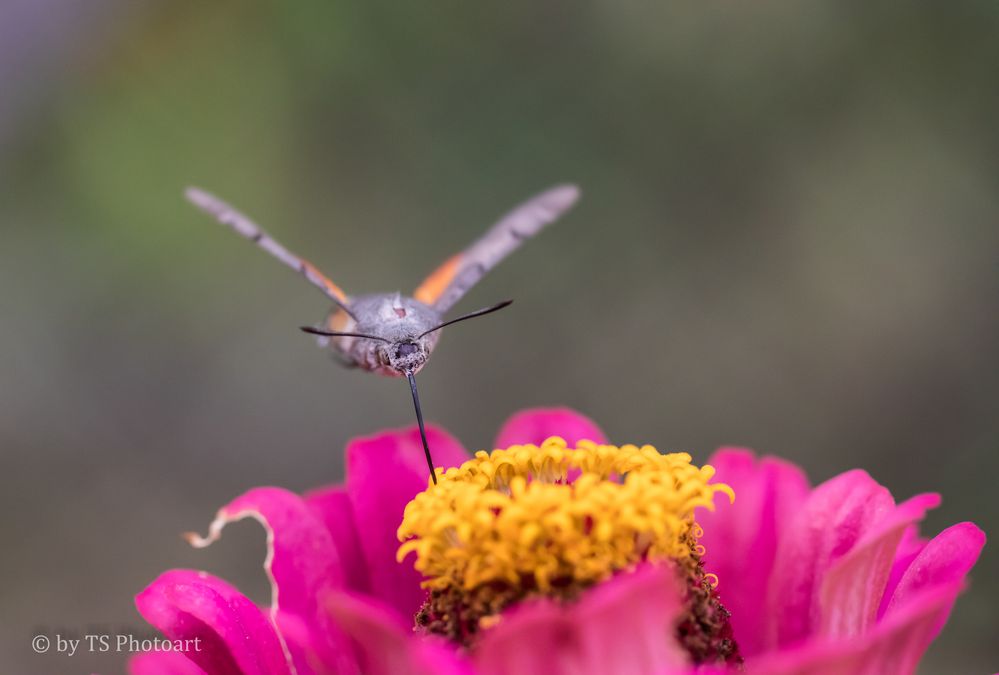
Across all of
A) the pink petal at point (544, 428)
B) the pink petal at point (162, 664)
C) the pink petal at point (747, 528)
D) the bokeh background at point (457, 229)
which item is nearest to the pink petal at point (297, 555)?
the pink petal at point (162, 664)

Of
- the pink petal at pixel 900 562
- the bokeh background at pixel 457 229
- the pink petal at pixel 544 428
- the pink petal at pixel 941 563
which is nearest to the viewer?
the pink petal at pixel 941 563

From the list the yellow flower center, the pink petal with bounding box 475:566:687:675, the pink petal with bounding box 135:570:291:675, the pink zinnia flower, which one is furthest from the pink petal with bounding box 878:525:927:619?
the pink petal with bounding box 135:570:291:675

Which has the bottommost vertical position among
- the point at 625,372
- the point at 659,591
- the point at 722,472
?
the point at 659,591

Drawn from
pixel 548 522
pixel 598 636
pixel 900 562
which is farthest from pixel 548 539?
pixel 900 562

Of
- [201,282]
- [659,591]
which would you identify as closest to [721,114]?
[201,282]

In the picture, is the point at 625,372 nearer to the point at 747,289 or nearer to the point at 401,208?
the point at 747,289

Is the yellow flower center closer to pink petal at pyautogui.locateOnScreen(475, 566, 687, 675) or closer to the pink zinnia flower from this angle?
the pink zinnia flower

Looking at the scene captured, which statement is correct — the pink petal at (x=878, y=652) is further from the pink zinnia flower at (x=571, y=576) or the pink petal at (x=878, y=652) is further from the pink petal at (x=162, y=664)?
the pink petal at (x=162, y=664)
